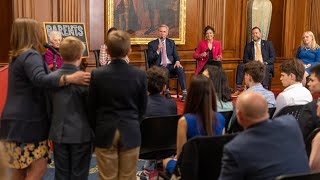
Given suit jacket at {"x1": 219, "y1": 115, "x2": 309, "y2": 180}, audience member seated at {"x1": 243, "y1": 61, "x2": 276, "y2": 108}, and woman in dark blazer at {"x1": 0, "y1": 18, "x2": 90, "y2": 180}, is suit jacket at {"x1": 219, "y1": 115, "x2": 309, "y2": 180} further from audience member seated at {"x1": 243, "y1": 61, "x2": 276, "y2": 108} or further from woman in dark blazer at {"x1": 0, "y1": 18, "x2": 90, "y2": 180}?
audience member seated at {"x1": 243, "y1": 61, "x2": 276, "y2": 108}

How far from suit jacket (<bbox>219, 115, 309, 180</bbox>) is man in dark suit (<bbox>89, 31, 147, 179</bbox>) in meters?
0.88

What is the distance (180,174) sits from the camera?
237 cm

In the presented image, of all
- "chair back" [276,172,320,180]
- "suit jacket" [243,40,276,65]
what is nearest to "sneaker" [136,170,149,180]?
"chair back" [276,172,320,180]

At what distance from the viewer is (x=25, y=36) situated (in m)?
2.59

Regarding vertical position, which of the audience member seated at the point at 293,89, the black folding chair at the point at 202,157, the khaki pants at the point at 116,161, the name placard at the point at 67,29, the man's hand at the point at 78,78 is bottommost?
the khaki pants at the point at 116,161

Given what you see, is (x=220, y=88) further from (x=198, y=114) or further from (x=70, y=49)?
(x=70, y=49)

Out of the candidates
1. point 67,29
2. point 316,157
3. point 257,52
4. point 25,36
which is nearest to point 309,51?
point 257,52

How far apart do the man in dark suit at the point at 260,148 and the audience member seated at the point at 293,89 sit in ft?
4.95

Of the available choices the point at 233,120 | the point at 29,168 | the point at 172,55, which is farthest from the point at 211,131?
the point at 172,55

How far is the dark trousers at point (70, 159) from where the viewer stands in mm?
2602

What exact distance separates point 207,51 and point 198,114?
4712 millimetres

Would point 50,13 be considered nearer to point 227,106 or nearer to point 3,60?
point 3,60

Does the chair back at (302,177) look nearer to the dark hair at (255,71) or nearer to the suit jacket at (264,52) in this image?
the dark hair at (255,71)

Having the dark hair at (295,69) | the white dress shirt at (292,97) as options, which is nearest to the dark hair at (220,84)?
the white dress shirt at (292,97)
